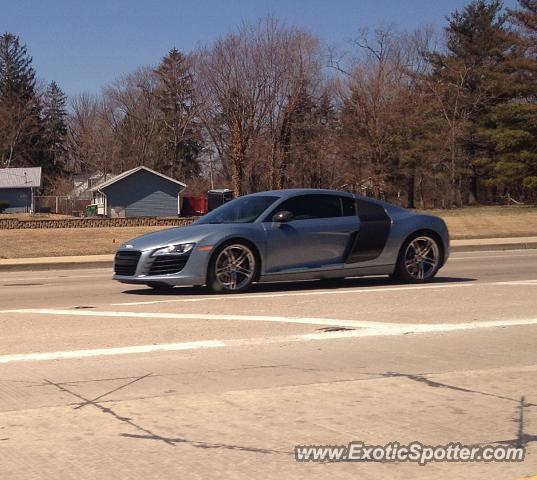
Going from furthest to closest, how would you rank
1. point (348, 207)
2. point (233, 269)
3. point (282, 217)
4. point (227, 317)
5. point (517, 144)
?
point (517, 144), point (348, 207), point (282, 217), point (233, 269), point (227, 317)

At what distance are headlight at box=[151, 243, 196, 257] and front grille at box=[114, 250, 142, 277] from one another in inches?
12.7

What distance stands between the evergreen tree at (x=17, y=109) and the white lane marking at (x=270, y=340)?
79.0m

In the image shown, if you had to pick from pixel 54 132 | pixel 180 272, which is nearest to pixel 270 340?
pixel 180 272

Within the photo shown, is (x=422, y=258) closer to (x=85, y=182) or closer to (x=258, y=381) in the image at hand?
(x=258, y=381)

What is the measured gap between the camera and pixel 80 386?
6871mm

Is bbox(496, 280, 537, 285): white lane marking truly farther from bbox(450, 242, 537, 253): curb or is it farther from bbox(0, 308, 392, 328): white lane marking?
bbox(450, 242, 537, 253): curb

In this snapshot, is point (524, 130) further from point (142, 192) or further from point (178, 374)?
point (178, 374)

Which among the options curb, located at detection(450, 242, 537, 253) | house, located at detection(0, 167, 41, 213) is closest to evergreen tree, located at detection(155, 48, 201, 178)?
house, located at detection(0, 167, 41, 213)

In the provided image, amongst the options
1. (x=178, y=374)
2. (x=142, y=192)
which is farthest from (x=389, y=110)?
(x=178, y=374)

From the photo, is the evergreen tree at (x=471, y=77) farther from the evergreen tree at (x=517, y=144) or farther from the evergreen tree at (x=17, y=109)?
the evergreen tree at (x=17, y=109)

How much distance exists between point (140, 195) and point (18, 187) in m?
10.9

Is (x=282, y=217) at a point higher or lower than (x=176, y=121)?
lower

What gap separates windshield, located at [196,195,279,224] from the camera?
12383 millimetres

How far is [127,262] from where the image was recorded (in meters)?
12.1
